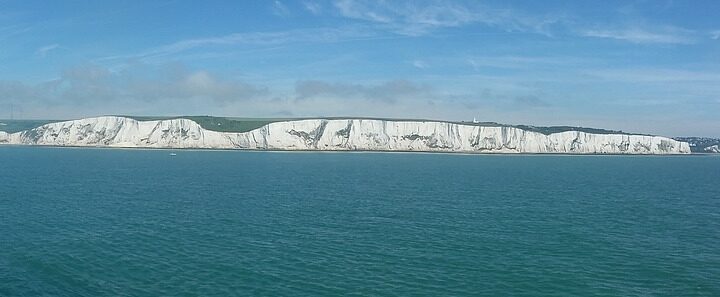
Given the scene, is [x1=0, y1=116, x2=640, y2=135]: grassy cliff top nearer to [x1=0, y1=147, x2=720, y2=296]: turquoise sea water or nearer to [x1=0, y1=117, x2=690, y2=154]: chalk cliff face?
[x1=0, y1=117, x2=690, y2=154]: chalk cliff face

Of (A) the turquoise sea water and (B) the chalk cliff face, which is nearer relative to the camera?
(A) the turquoise sea water

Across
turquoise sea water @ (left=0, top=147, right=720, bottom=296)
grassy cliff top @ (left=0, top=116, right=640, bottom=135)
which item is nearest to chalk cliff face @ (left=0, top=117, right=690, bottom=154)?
grassy cliff top @ (left=0, top=116, right=640, bottom=135)

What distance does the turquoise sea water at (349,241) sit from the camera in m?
21.3

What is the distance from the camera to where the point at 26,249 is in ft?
82.7

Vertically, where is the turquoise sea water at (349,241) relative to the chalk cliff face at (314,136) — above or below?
below

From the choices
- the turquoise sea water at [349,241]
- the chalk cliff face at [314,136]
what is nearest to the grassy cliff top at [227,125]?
the chalk cliff face at [314,136]

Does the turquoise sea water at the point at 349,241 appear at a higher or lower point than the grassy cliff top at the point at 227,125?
lower

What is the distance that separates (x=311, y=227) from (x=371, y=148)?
113 metres

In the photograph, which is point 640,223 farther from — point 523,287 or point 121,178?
point 121,178

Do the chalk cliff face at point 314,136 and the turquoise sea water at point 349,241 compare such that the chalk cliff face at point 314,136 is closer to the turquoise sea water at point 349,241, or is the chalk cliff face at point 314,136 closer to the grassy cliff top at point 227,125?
the grassy cliff top at point 227,125

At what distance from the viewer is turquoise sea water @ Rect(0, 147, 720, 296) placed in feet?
69.9

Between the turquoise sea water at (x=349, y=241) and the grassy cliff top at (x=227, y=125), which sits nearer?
the turquoise sea water at (x=349, y=241)

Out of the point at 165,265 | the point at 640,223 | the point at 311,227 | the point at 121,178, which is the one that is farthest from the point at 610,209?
the point at 121,178

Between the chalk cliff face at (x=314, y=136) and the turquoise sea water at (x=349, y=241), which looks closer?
the turquoise sea water at (x=349, y=241)
